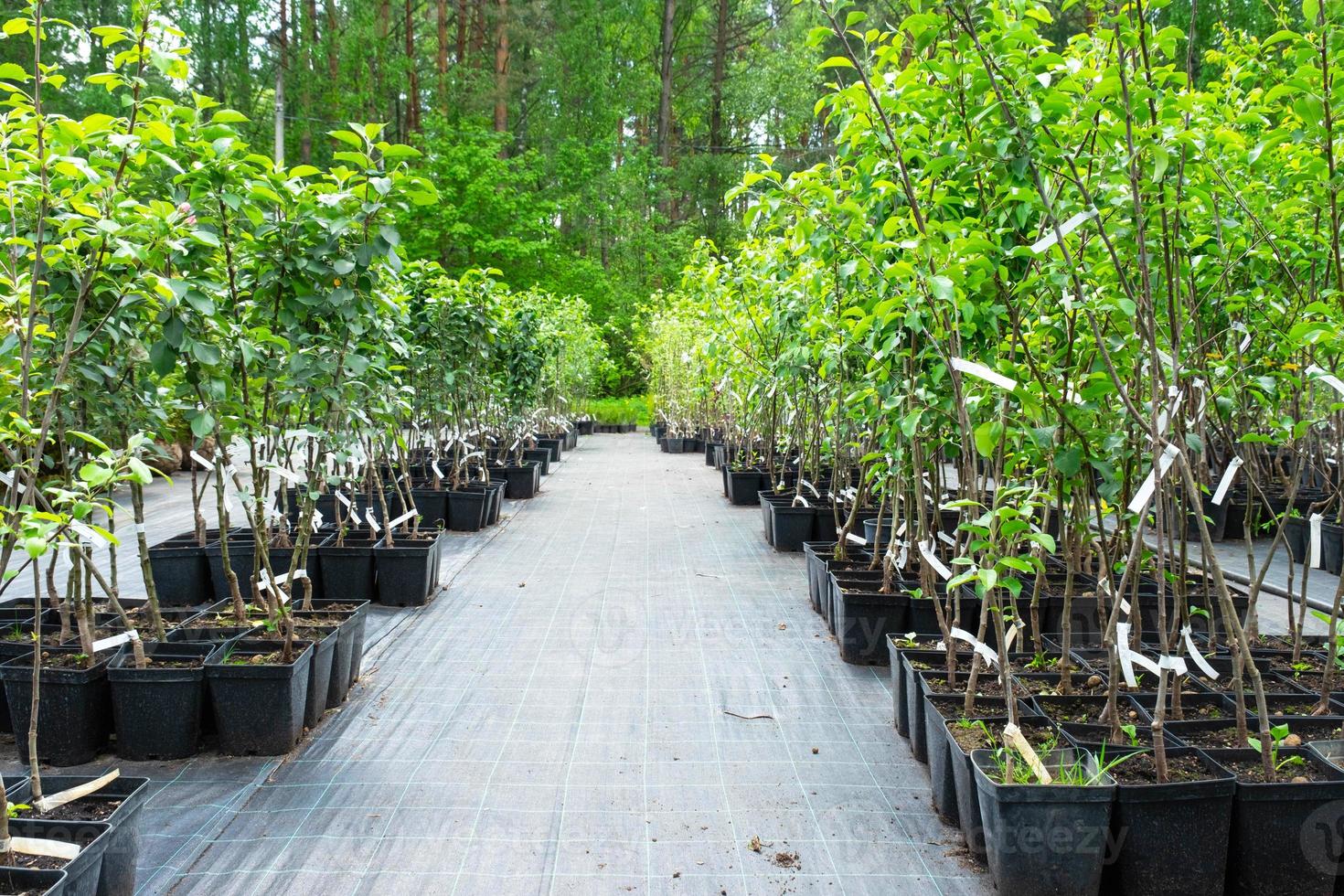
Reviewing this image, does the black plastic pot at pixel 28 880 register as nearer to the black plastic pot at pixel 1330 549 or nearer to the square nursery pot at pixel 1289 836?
the square nursery pot at pixel 1289 836

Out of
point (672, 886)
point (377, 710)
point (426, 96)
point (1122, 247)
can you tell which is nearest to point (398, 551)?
point (377, 710)

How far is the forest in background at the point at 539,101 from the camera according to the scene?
1728cm

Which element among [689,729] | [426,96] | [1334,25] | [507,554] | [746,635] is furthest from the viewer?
[426,96]

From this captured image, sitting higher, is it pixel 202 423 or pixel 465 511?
pixel 202 423

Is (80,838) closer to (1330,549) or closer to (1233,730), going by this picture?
(1233,730)

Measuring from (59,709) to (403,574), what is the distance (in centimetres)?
185

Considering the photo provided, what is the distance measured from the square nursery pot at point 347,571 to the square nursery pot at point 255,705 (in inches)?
66.3

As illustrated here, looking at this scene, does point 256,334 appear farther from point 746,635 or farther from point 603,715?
point 746,635

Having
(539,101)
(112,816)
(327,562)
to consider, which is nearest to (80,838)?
(112,816)

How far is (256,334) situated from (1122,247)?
2490mm

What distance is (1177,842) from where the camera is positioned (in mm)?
2018

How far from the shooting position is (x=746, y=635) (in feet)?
13.5

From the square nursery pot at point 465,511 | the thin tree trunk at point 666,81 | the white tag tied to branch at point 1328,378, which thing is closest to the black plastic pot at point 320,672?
the white tag tied to branch at point 1328,378

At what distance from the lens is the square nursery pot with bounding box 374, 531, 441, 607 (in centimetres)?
445
